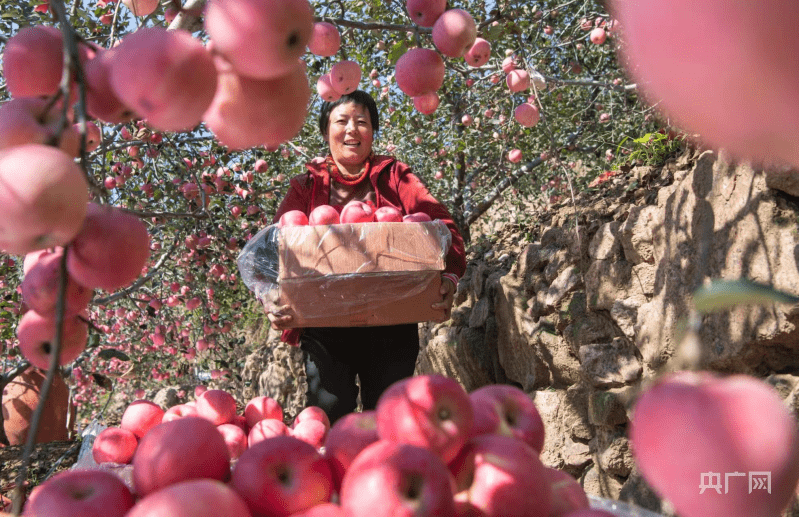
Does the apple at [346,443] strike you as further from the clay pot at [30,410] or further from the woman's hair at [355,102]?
the clay pot at [30,410]

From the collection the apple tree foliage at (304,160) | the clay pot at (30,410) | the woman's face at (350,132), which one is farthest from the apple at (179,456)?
the clay pot at (30,410)

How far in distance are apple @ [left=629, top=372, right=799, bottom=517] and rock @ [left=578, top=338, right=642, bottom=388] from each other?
7.27 feet

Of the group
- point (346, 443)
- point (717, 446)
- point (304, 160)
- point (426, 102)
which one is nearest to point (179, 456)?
point (346, 443)

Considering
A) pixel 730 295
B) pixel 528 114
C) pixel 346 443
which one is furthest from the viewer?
pixel 528 114

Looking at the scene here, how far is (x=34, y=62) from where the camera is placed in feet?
2.11

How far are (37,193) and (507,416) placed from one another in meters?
0.73

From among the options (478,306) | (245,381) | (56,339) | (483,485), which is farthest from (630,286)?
(245,381)

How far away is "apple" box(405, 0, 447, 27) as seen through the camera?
4.00 feet

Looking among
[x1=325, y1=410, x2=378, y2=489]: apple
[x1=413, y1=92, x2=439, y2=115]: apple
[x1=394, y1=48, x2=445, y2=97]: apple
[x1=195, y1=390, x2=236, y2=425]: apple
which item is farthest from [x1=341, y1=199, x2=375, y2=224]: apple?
[x1=325, y1=410, x2=378, y2=489]: apple

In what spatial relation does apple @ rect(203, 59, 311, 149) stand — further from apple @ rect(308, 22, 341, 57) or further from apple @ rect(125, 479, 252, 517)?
apple @ rect(308, 22, 341, 57)

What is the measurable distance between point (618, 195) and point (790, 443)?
9.43 feet

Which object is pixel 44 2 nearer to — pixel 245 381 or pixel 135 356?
pixel 135 356

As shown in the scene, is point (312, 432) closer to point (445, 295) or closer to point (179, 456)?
point (179, 456)

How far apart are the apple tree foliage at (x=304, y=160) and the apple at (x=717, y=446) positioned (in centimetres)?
253
